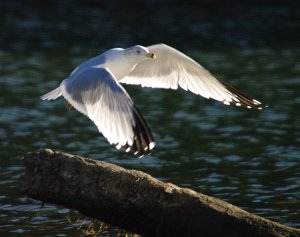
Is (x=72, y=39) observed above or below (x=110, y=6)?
below

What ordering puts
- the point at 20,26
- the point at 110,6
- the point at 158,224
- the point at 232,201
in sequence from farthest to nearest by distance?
the point at 110,6 < the point at 20,26 < the point at 232,201 < the point at 158,224

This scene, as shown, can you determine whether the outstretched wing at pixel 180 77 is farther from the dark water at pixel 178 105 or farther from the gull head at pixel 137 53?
the dark water at pixel 178 105

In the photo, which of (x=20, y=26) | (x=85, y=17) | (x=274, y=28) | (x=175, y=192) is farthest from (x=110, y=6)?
(x=175, y=192)

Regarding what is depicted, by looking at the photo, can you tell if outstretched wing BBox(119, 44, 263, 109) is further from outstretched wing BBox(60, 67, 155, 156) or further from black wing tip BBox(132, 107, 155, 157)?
black wing tip BBox(132, 107, 155, 157)

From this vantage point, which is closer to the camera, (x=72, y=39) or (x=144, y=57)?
(x=144, y=57)

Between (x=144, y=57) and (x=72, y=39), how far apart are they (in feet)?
40.8

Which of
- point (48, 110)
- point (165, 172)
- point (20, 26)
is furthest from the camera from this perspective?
point (20, 26)

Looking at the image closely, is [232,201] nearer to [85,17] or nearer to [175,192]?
[175,192]

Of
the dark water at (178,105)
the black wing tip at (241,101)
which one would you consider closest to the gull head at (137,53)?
the black wing tip at (241,101)

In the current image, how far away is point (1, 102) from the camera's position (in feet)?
54.2

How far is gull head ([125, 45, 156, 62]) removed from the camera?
1010 cm

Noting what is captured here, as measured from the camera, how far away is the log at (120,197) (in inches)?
313

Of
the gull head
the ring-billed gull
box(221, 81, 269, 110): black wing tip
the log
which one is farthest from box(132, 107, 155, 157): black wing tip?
box(221, 81, 269, 110): black wing tip

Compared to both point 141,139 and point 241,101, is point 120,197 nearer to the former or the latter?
point 141,139
